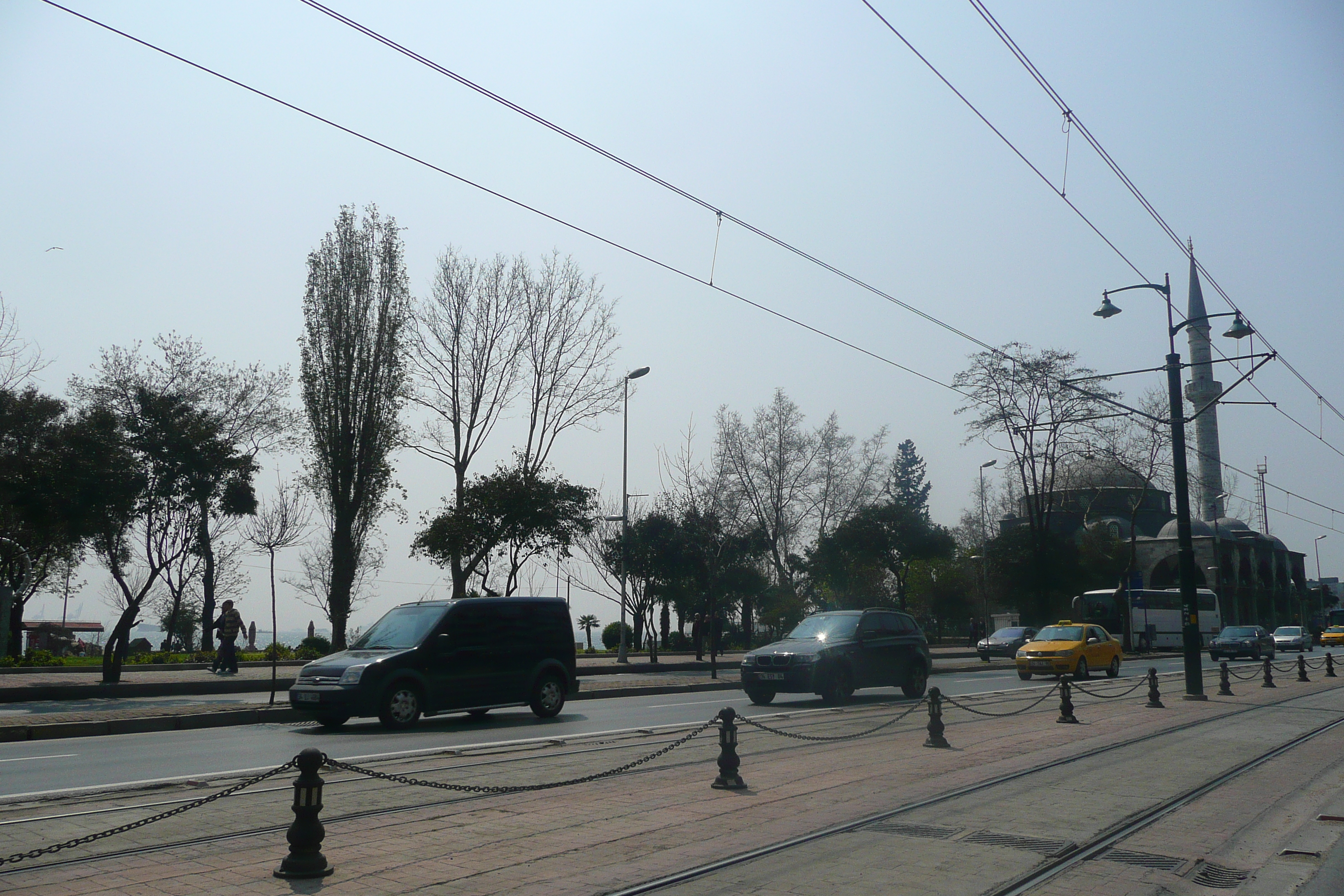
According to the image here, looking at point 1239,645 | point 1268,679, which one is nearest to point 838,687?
point 1268,679

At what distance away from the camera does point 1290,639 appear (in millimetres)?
57719

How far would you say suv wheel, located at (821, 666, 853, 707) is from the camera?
704 inches

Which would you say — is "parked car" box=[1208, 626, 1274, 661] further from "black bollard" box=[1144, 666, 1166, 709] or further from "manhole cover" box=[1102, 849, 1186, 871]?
"manhole cover" box=[1102, 849, 1186, 871]

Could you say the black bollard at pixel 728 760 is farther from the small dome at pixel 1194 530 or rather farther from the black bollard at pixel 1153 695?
the small dome at pixel 1194 530

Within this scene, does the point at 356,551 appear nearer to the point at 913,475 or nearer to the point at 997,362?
the point at 997,362

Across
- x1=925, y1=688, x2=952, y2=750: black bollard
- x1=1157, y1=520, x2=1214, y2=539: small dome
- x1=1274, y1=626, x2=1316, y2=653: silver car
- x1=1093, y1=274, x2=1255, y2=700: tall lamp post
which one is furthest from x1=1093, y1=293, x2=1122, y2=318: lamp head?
x1=1157, y1=520, x2=1214, y2=539: small dome

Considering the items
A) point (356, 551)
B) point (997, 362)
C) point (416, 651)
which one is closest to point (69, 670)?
point (356, 551)

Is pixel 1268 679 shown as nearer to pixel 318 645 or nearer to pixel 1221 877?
pixel 1221 877

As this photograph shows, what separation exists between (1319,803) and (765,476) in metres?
42.6

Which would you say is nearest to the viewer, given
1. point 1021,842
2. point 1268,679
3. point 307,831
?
point 307,831

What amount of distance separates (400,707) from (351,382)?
836 inches

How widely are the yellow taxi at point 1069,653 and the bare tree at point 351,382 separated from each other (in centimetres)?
2095

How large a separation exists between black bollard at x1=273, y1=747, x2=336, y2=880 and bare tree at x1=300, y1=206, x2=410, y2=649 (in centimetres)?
2771

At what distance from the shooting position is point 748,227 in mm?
16078
